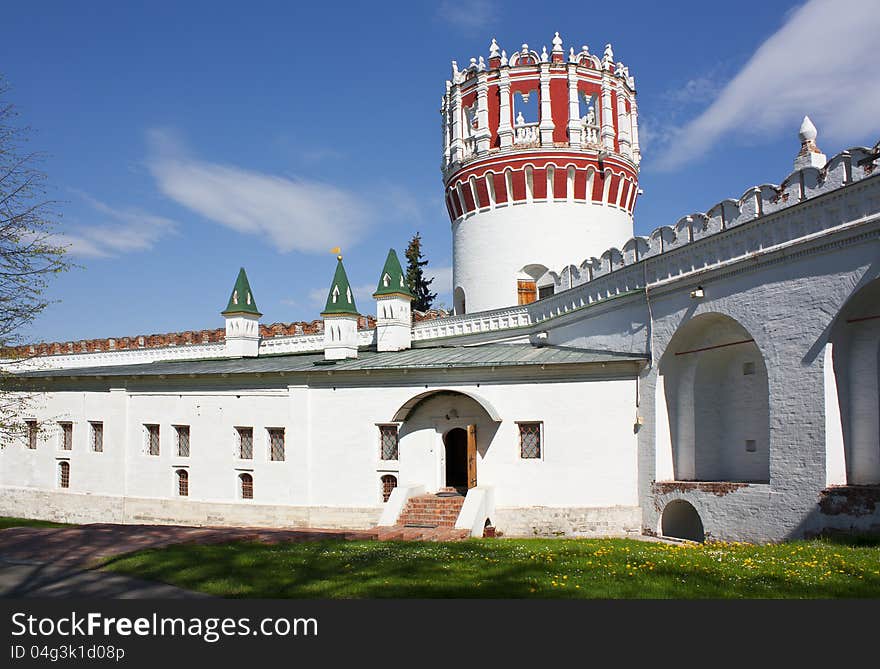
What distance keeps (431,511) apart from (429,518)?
1.02ft

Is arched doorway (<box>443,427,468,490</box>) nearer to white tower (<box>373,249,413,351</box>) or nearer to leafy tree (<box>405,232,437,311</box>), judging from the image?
white tower (<box>373,249,413,351</box>)

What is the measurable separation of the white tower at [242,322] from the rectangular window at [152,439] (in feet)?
16.8

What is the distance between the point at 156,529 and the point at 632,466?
12.9 metres

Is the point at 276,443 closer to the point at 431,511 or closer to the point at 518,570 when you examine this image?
the point at 431,511

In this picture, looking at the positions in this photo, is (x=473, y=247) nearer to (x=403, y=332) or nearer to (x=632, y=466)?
(x=403, y=332)

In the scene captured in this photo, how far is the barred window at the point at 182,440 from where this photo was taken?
986 inches

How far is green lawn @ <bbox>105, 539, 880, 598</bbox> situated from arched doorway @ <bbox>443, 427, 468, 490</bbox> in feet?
22.0

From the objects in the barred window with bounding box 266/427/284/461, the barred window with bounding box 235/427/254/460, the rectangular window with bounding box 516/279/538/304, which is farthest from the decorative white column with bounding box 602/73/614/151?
the barred window with bounding box 235/427/254/460

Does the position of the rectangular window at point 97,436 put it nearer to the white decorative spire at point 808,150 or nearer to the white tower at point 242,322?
the white tower at point 242,322

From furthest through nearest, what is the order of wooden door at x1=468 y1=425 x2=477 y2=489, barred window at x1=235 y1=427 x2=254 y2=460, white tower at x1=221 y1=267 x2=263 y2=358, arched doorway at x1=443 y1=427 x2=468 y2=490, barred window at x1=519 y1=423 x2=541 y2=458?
1. white tower at x1=221 y1=267 x2=263 y2=358
2. barred window at x1=235 y1=427 x2=254 y2=460
3. arched doorway at x1=443 y1=427 x2=468 y2=490
4. wooden door at x1=468 y1=425 x2=477 y2=489
5. barred window at x1=519 y1=423 x2=541 y2=458

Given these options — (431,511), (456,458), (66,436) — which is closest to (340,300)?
(456,458)

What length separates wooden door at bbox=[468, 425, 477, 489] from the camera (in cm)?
1988

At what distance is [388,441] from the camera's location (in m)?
21.7

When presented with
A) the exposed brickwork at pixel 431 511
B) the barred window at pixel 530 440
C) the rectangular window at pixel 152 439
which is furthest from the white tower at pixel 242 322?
the barred window at pixel 530 440
